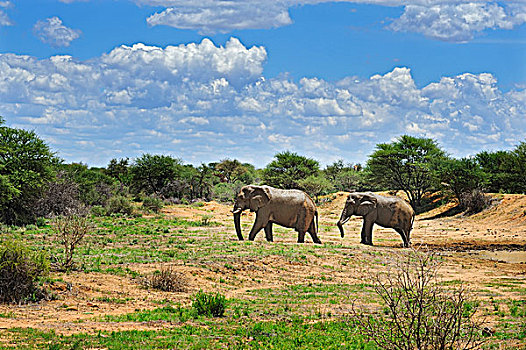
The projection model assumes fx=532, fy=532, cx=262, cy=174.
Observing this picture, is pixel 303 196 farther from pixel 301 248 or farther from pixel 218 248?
pixel 218 248

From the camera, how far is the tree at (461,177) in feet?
142

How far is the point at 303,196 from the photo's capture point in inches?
907

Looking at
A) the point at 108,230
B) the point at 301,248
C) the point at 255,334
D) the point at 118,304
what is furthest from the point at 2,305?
the point at 108,230

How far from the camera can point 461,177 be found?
44156 millimetres

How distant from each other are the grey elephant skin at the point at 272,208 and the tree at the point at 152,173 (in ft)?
110

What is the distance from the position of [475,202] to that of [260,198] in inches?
978

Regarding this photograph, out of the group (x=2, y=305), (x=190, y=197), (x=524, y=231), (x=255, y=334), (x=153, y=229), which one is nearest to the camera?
(x=255, y=334)

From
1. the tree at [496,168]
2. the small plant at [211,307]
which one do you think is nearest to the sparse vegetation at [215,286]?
the small plant at [211,307]

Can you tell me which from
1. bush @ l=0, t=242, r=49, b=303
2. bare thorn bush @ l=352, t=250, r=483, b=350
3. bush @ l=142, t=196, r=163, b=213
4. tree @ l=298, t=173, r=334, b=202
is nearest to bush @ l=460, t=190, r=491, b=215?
tree @ l=298, t=173, r=334, b=202

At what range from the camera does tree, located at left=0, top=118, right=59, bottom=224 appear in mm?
26244

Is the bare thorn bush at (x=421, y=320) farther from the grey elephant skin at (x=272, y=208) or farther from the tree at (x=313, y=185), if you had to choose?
the tree at (x=313, y=185)

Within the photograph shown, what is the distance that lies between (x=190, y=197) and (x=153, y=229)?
32544 mm

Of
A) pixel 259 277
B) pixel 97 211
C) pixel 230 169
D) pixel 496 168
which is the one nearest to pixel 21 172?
pixel 97 211

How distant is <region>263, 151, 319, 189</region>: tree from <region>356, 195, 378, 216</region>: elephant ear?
3450 cm
